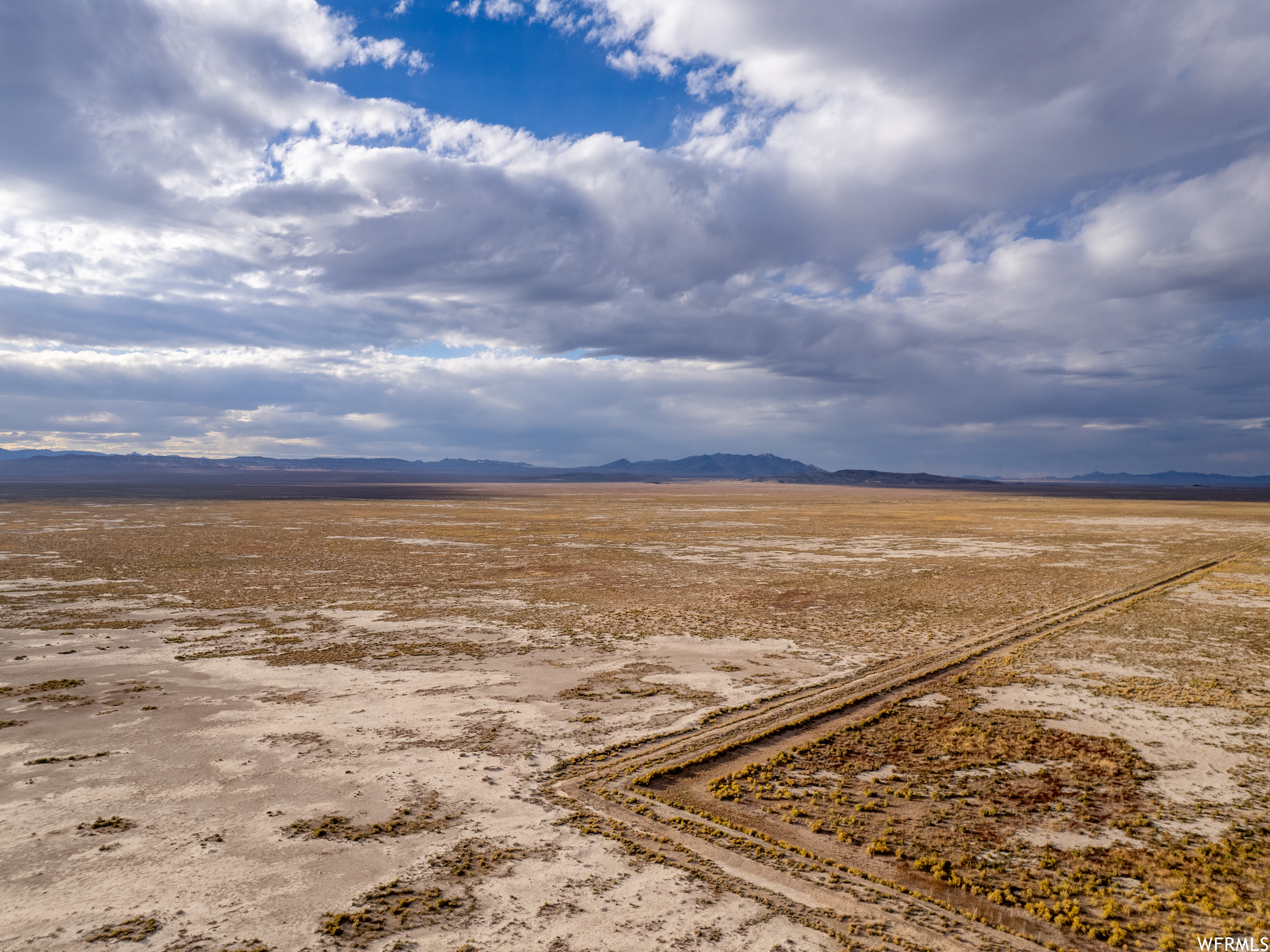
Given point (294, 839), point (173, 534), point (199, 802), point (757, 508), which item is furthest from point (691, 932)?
point (757, 508)

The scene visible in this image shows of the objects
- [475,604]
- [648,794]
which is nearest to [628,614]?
[475,604]

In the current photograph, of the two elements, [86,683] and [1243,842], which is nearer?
[1243,842]

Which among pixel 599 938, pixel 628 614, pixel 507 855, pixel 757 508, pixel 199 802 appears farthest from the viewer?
pixel 757 508

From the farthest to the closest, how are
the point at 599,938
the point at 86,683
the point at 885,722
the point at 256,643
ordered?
the point at 256,643
the point at 86,683
the point at 885,722
the point at 599,938

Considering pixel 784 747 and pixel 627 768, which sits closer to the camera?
pixel 627 768

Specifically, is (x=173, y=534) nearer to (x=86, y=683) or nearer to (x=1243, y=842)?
(x=86, y=683)

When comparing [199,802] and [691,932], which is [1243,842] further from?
[199,802]
